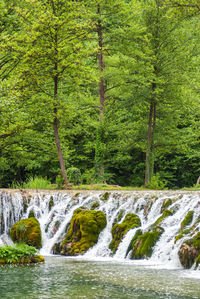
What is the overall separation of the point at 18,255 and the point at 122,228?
420 cm

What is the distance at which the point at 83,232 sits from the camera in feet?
51.0

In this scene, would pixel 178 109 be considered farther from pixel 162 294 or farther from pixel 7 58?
pixel 162 294

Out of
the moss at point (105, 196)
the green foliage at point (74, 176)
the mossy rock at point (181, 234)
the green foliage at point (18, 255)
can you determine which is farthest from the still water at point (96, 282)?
the green foliage at point (74, 176)

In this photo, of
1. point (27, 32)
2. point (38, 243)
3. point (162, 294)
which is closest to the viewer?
point (162, 294)

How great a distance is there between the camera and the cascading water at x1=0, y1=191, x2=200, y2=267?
13.2m

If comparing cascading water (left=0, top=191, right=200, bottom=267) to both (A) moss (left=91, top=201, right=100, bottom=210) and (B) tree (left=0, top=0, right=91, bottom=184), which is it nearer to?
(A) moss (left=91, top=201, right=100, bottom=210)

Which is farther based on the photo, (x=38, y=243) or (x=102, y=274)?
(x=38, y=243)

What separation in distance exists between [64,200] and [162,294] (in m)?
10.4

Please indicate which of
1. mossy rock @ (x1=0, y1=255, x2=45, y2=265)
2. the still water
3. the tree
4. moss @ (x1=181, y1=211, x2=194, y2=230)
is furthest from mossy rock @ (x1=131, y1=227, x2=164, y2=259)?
the tree

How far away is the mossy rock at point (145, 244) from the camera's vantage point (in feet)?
43.3

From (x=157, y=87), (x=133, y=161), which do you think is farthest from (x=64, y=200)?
(x=133, y=161)

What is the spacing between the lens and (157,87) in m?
22.0

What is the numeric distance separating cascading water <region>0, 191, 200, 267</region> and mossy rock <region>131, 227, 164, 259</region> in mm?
158

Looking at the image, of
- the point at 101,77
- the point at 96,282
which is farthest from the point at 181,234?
the point at 101,77
